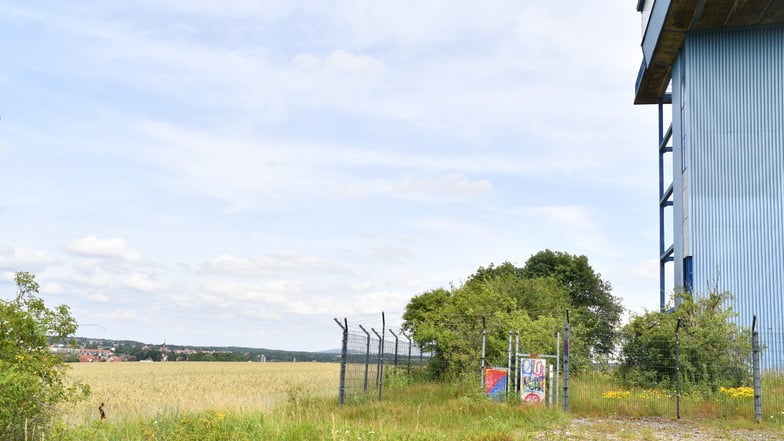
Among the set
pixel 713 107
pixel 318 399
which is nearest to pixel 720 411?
pixel 318 399

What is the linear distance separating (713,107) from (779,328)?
397 inches

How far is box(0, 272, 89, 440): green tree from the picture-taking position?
11609 mm

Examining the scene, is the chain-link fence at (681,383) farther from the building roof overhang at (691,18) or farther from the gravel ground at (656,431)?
the building roof overhang at (691,18)

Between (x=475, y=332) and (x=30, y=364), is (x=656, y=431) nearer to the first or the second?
(x=475, y=332)

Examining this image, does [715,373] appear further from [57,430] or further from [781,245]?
[57,430]

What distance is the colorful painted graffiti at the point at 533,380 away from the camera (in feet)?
68.6

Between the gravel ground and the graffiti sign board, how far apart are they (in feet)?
9.48

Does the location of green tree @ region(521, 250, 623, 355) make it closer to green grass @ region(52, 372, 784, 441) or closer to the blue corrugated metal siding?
the blue corrugated metal siding

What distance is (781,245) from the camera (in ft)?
106

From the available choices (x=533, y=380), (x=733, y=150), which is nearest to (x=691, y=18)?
(x=733, y=150)

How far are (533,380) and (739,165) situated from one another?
18.3m

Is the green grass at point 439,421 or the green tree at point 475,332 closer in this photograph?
the green grass at point 439,421

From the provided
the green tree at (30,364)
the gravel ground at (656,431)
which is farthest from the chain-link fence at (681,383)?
the green tree at (30,364)

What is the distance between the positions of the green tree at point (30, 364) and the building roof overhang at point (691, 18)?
94.3ft
